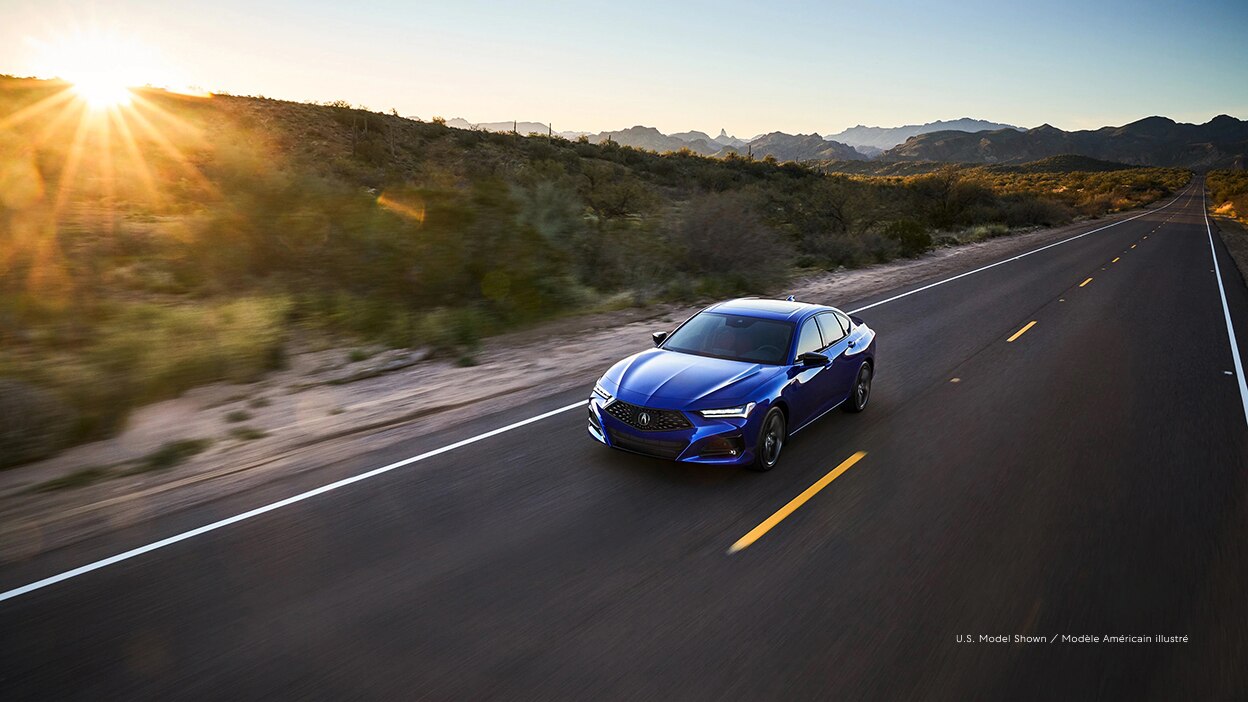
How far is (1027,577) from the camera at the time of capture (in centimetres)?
504

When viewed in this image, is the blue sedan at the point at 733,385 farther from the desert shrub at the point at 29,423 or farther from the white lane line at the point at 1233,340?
the white lane line at the point at 1233,340

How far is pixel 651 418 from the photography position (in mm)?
6484

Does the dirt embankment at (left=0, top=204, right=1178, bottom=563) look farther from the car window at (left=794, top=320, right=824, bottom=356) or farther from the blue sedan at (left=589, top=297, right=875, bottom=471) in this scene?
the car window at (left=794, top=320, right=824, bottom=356)

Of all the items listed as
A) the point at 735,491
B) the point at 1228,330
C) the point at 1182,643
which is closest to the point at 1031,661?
the point at 1182,643

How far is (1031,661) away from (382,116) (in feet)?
208

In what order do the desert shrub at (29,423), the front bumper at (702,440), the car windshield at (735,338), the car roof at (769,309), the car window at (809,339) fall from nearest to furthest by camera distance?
1. the front bumper at (702,440)
2. the desert shrub at (29,423)
3. the car windshield at (735,338)
4. the car window at (809,339)
5. the car roof at (769,309)

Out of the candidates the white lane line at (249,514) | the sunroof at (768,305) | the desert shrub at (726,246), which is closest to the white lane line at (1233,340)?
the sunroof at (768,305)

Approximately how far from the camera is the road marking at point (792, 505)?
17.8 feet

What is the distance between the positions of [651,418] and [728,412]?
0.72 m

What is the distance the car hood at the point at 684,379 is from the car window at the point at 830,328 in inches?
52.9

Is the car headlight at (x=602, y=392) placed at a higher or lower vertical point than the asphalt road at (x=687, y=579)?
higher

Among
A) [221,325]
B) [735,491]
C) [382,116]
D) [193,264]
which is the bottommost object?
[735,491]

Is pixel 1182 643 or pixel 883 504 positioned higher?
pixel 883 504

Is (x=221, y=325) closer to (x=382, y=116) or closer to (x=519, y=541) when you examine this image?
(x=519, y=541)
